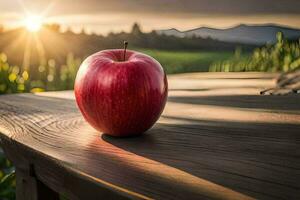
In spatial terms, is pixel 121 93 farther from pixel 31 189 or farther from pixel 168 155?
pixel 31 189

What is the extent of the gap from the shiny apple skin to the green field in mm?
8758

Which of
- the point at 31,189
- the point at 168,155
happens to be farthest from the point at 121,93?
the point at 31,189

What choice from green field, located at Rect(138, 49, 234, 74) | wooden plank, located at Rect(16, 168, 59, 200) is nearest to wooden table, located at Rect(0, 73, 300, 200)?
wooden plank, located at Rect(16, 168, 59, 200)

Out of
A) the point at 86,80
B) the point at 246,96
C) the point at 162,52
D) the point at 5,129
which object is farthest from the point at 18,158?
the point at 162,52

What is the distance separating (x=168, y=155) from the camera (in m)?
0.64

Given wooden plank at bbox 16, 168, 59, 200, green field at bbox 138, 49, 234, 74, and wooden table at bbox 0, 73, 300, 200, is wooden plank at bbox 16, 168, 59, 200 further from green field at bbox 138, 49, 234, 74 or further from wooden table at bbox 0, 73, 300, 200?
green field at bbox 138, 49, 234, 74

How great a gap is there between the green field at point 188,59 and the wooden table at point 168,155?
860 centimetres

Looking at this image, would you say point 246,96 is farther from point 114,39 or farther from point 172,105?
point 114,39

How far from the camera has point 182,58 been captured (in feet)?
39.6

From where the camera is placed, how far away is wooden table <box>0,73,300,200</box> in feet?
1.61

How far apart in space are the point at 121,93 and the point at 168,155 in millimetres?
197

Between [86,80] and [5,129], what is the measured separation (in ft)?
0.77

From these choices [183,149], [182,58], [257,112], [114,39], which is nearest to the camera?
[183,149]

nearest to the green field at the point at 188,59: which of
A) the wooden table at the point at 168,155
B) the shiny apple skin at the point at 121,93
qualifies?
the wooden table at the point at 168,155
